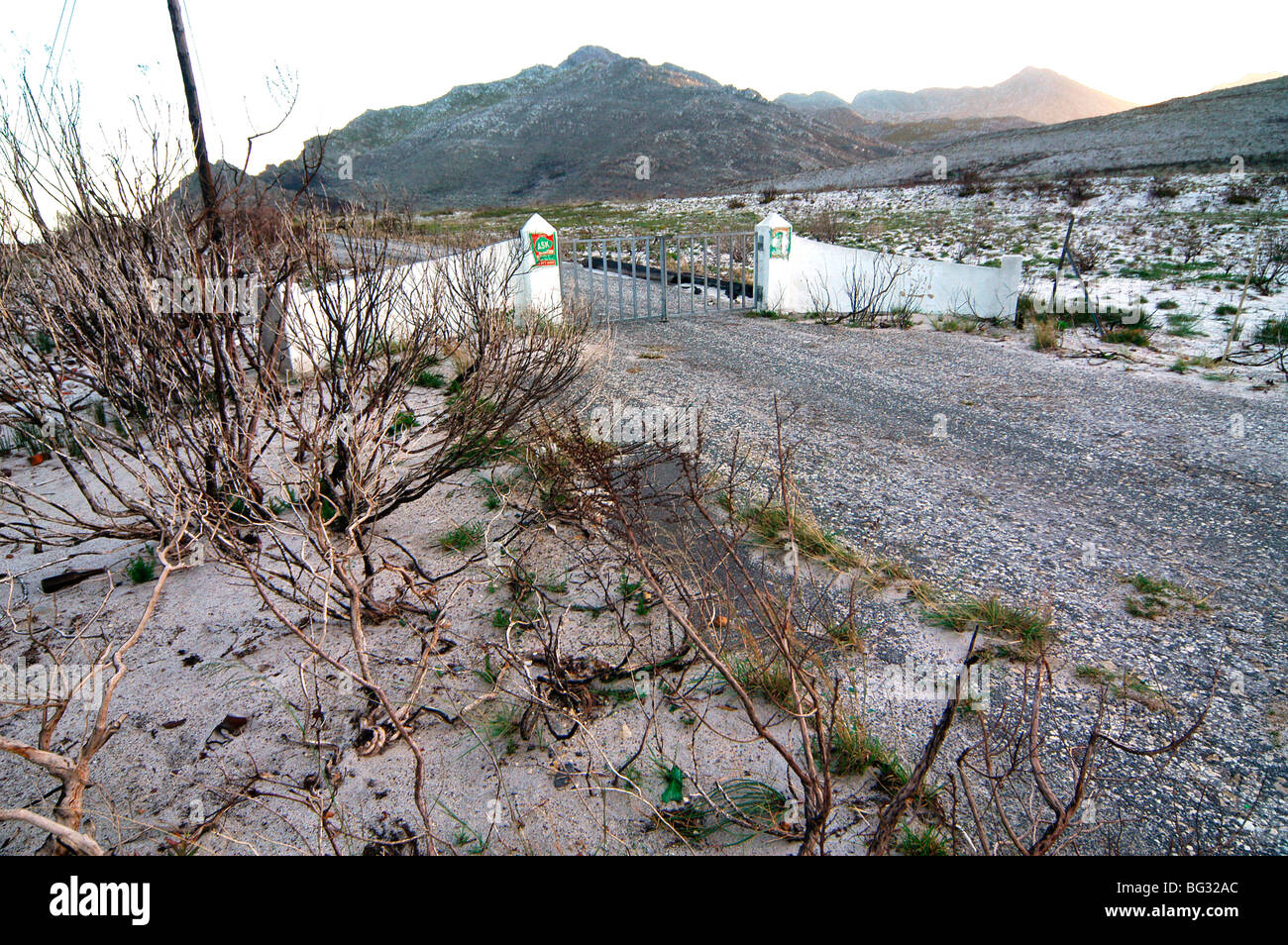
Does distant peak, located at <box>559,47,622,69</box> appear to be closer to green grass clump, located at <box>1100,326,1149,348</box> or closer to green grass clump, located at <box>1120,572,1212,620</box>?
green grass clump, located at <box>1100,326,1149,348</box>

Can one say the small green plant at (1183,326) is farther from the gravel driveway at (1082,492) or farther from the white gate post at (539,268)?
the white gate post at (539,268)

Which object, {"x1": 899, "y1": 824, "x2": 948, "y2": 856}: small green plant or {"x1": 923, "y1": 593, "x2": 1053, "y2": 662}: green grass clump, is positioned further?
{"x1": 923, "y1": 593, "x2": 1053, "y2": 662}: green grass clump

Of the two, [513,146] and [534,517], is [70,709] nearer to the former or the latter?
[534,517]

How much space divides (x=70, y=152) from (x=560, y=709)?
158 inches

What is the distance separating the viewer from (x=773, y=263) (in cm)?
1173

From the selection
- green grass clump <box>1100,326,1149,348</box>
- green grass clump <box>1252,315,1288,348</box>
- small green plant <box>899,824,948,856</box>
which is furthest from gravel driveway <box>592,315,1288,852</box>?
green grass clump <box>1252,315,1288,348</box>

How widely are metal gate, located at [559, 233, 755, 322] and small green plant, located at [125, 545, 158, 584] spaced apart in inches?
202

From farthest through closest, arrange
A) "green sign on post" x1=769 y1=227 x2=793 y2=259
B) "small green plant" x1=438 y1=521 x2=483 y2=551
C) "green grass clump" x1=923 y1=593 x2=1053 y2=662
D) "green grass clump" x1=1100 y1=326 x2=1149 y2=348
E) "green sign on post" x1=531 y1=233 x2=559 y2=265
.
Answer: "green sign on post" x1=769 y1=227 x2=793 y2=259 < "green sign on post" x1=531 y1=233 x2=559 y2=265 < "green grass clump" x1=1100 y1=326 x2=1149 y2=348 < "small green plant" x1=438 y1=521 x2=483 y2=551 < "green grass clump" x1=923 y1=593 x2=1053 y2=662

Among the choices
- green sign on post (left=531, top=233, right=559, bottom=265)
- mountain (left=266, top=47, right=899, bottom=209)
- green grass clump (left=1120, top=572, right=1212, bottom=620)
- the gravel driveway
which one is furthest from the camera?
mountain (left=266, top=47, right=899, bottom=209)

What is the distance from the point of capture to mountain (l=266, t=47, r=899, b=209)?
65438 millimetres

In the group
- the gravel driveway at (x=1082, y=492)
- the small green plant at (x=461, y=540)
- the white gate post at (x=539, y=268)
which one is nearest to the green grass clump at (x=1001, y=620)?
the gravel driveway at (x=1082, y=492)

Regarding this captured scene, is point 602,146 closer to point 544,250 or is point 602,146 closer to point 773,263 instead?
point 773,263
